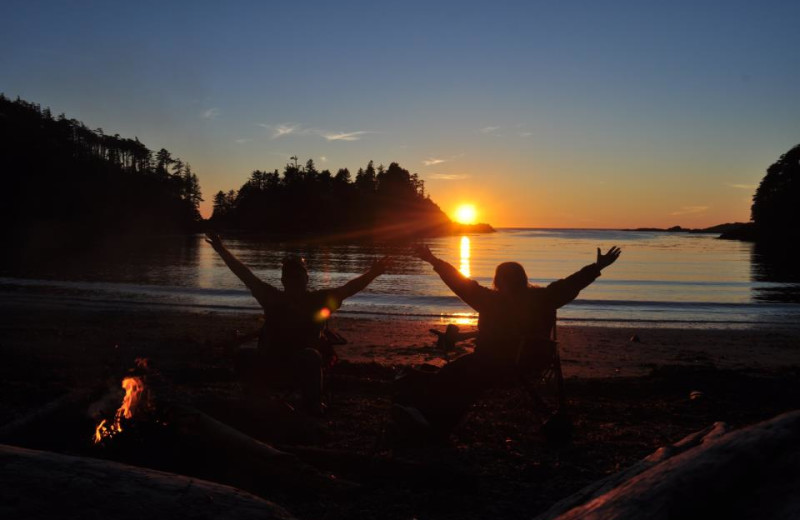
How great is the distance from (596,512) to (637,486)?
197 mm

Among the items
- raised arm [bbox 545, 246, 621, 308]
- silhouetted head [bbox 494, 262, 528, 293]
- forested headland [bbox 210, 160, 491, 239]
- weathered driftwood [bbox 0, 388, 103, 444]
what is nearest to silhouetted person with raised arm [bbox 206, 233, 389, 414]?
silhouetted head [bbox 494, 262, 528, 293]

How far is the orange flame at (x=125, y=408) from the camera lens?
13.8 feet

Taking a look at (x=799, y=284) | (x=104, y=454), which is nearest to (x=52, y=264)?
(x=104, y=454)

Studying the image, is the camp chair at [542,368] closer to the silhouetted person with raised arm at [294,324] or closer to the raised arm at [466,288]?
the raised arm at [466,288]

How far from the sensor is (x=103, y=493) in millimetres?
2746

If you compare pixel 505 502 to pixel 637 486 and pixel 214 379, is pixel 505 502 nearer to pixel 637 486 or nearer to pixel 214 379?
pixel 637 486

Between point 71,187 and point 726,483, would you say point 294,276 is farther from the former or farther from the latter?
point 71,187

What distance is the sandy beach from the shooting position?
14.3 ft

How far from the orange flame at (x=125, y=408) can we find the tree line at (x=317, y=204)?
109 metres

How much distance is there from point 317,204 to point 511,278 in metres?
122

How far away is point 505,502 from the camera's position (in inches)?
163

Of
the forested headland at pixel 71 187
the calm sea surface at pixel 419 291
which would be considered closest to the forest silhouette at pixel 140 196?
the forested headland at pixel 71 187

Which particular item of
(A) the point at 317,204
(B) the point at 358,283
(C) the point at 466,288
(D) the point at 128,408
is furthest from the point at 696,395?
(A) the point at 317,204

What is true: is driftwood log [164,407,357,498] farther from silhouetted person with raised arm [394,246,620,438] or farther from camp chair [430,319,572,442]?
camp chair [430,319,572,442]
